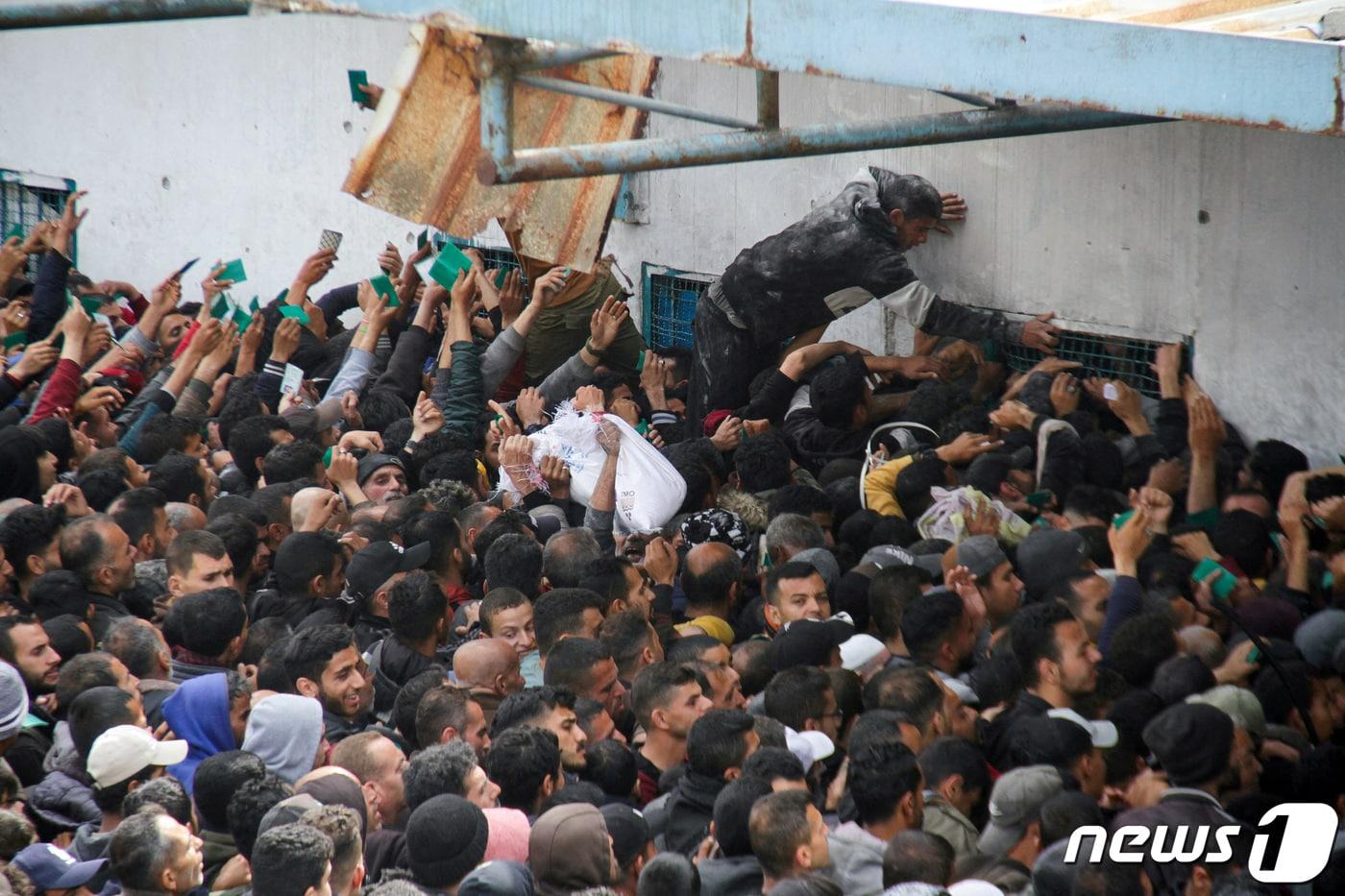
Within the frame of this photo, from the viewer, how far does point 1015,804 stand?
13.1ft

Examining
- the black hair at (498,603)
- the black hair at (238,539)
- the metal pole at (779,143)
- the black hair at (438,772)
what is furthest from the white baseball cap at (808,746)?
the black hair at (238,539)

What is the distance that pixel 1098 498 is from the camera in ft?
19.6

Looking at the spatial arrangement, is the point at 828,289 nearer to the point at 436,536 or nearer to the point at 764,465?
the point at 764,465

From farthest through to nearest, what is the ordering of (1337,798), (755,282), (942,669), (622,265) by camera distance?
(622,265)
(755,282)
(942,669)
(1337,798)

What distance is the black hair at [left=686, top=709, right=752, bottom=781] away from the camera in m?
4.21

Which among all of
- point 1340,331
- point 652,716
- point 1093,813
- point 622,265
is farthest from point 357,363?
point 1093,813

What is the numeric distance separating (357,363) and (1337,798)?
5.69 meters

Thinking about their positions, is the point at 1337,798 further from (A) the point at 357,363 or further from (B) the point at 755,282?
(A) the point at 357,363

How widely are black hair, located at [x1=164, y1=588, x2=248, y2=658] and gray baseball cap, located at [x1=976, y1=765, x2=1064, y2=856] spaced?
2707 millimetres

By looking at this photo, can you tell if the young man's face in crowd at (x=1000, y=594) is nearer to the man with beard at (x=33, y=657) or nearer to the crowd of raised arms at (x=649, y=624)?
the crowd of raised arms at (x=649, y=624)

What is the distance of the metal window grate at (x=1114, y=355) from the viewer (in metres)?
7.20

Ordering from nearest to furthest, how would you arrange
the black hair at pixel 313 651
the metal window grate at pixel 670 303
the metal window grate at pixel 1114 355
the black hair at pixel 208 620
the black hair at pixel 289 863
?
the black hair at pixel 289 863 < the black hair at pixel 313 651 < the black hair at pixel 208 620 < the metal window grate at pixel 1114 355 < the metal window grate at pixel 670 303

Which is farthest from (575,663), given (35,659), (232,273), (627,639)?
(232,273)

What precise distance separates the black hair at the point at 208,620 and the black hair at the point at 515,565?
0.94 metres
